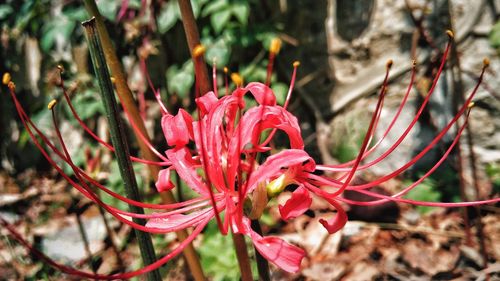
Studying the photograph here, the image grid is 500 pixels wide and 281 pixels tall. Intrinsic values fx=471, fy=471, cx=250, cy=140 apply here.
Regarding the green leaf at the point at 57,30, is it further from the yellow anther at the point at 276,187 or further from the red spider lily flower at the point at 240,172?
the yellow anther at the point at 276,187

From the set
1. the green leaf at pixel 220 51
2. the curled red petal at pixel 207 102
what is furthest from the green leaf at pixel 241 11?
the curled red petal at pixel 207 102

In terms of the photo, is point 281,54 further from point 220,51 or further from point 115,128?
point 115,128

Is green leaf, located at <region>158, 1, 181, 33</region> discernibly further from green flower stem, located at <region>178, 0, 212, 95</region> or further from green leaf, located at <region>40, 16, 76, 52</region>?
green flower stem, located at <region>178, 0, 212, 95</region>

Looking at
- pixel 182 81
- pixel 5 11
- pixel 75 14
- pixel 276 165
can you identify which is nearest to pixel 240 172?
pixel 276 165

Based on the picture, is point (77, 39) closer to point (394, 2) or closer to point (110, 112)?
point (394, 2)

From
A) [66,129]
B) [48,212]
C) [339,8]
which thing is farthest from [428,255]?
[66,129]
